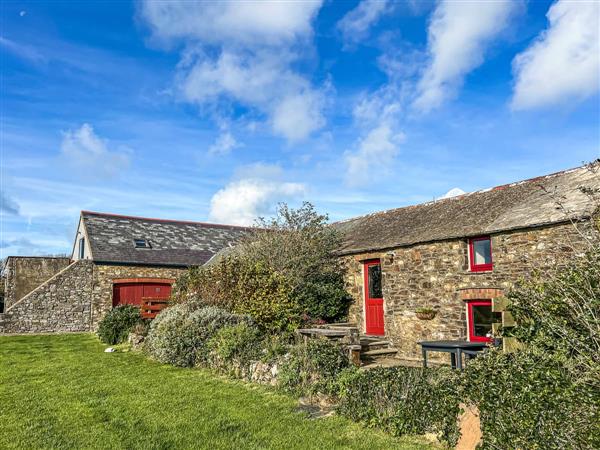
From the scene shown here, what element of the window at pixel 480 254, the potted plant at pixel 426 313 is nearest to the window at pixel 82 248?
the potted plant at pixel 426 313

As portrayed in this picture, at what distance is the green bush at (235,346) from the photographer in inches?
432

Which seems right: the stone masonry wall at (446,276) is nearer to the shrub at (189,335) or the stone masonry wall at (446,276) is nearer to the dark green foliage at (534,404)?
the shrub at (189,335)

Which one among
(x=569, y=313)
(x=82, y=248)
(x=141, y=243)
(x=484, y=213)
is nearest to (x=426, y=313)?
(x=484, y=213)

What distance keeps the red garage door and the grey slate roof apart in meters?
1.08

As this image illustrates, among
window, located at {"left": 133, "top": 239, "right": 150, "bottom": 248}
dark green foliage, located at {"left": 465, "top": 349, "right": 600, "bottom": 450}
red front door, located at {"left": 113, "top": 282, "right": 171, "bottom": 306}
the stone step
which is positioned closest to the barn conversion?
the stone step

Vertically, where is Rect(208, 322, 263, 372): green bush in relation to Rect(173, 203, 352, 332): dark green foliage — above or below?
below

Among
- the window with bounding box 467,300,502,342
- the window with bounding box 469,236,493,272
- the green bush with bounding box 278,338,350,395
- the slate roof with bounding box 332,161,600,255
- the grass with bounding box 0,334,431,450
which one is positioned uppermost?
the slate roof with bounding box 332,161,600,255

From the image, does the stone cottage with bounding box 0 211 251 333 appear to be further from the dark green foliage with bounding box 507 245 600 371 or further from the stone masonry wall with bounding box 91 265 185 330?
the dark green foliage with bounding box 507 245 600 371

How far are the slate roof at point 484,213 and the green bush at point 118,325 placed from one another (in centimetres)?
850

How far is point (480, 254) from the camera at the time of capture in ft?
41.8

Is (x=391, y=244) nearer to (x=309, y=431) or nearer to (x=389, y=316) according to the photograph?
(x=389, y=316)

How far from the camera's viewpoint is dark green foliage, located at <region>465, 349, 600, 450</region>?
4.82m

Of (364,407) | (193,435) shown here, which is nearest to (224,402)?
(193,435)

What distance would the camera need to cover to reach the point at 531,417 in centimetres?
520
